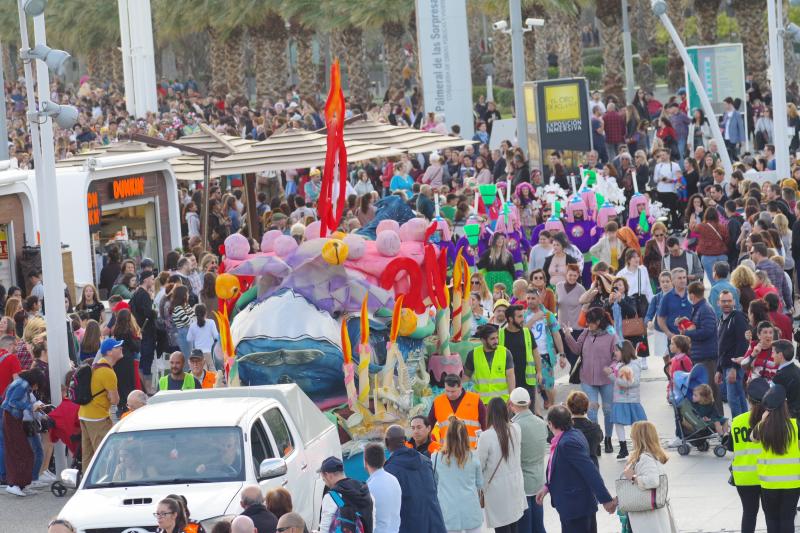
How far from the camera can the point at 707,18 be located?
153 feet

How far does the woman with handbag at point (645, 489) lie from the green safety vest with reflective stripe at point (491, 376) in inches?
145

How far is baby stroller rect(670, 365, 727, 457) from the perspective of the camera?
15.2 meters

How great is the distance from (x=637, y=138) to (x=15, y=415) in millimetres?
20650

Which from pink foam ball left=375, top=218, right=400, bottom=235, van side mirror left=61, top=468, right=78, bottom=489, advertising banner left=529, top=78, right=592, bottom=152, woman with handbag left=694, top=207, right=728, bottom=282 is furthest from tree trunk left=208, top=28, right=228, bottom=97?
van side mirror left=61, top=468, right=78, bottom=489

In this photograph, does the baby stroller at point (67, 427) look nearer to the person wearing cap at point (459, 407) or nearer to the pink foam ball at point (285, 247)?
the pink foam ball at point (285, 247)

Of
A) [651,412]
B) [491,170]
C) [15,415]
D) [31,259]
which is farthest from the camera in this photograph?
[491,170]

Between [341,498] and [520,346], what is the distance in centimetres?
551

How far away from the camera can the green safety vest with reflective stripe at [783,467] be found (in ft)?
37.2

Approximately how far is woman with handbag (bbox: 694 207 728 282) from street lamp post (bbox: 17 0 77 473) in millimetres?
8942

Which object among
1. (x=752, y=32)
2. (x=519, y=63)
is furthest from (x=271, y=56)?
(x=519, y=63)

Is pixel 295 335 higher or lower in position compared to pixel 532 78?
lower

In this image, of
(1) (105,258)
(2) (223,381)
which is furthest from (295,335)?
(1) (105,258)

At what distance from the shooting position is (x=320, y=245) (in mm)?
14281

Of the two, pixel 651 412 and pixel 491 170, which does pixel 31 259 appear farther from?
pixel 491 170
